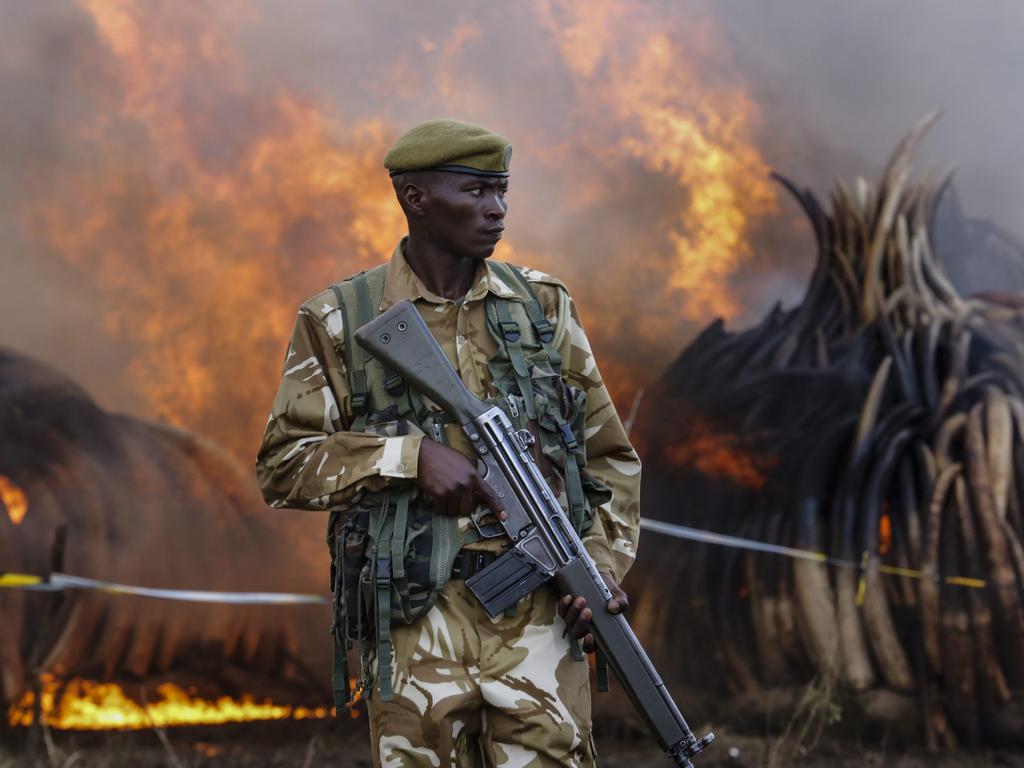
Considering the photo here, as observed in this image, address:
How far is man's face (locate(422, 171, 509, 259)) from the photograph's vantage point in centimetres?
295

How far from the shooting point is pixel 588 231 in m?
5.54

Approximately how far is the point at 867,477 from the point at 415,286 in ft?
9.46

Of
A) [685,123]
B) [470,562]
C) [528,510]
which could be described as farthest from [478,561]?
[685,123]

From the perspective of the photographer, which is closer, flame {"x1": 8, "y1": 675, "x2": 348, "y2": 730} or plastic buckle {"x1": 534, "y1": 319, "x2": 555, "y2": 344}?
plastic buckle {"x1": 534, "y1": 319, "x2": 555, "y2": 344}

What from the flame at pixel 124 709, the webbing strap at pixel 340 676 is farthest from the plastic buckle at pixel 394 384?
the flame at pixel 124 709

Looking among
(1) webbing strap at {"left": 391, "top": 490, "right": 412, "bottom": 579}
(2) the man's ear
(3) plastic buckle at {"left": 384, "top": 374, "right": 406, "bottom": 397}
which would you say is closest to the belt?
(1) webbing strap at {"left": 391, "top": 490, "right": 412, "bottom": 579}

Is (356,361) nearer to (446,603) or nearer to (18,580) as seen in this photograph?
(446,603)

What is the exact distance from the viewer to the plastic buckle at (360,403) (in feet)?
9.75

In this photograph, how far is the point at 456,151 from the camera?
2.92 metres

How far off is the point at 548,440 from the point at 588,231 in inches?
105

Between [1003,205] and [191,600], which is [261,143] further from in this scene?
[1003,205]

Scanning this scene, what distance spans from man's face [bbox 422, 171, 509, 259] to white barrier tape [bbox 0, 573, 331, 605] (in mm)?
2729

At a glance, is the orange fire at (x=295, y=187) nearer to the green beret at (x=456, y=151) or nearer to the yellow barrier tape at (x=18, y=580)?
the yellow barrier tape at (x=18, y=580)

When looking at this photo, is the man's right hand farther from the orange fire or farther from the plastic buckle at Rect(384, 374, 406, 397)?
the orange fire
